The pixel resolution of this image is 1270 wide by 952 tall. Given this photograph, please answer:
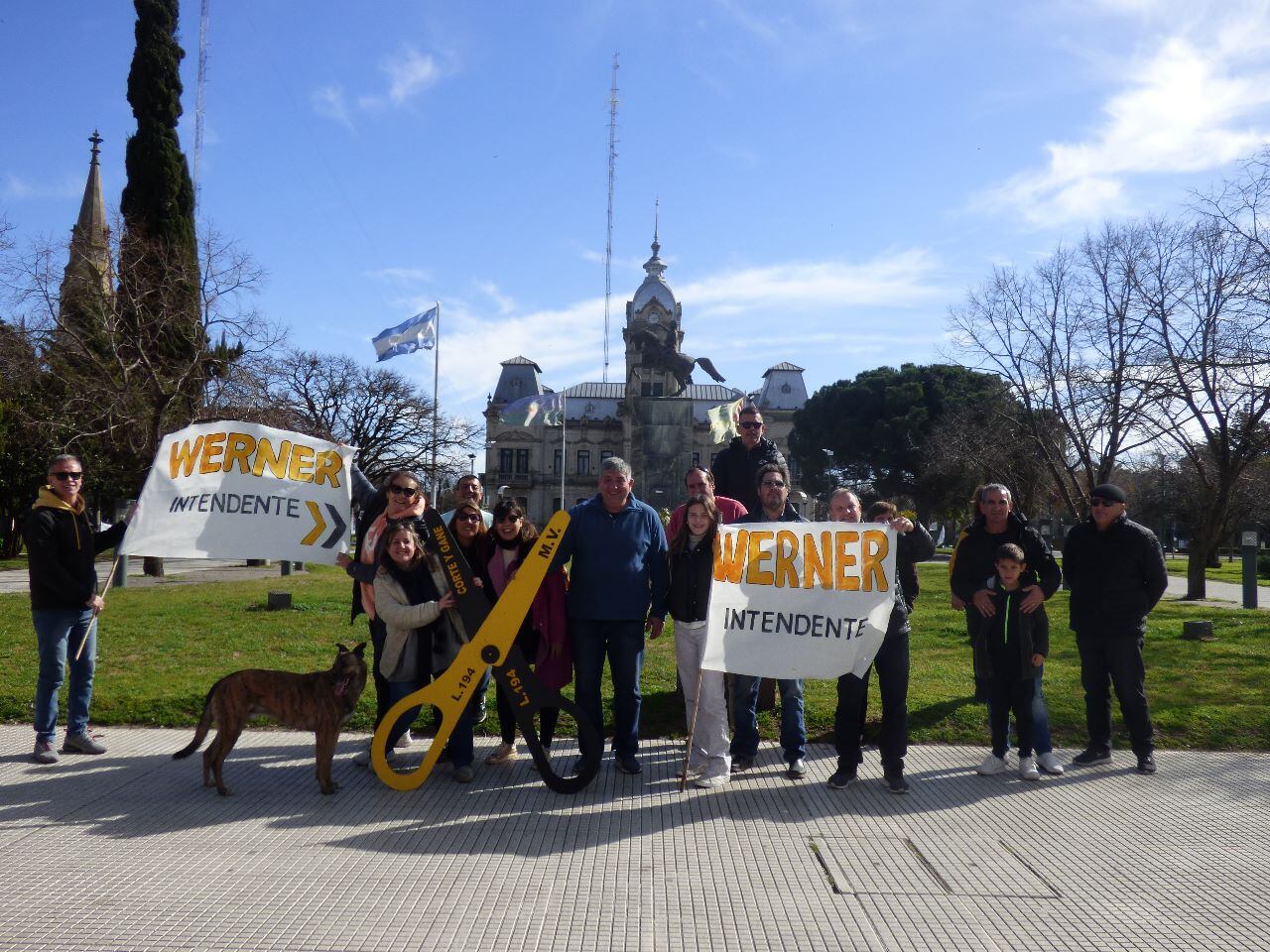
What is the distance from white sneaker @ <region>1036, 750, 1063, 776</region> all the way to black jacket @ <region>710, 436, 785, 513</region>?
2933mm

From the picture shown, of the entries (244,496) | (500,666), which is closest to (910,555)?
(500,666)

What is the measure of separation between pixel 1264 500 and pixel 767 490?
1603 inches

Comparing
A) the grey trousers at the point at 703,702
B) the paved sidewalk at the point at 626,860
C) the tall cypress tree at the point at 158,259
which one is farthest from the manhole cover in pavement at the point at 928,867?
the tall cypress tree at the point at 158,259

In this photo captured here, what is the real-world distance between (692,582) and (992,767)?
242cm

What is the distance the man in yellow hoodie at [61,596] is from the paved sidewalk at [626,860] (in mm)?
222

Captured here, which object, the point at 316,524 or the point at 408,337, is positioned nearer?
the point at 316,524

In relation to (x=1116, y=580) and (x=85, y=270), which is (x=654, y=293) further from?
(x=1116, y=580)

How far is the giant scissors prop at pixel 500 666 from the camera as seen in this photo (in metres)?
5.71

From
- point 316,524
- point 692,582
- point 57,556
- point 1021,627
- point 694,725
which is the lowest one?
point 694,725

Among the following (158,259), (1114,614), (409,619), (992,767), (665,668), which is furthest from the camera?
(158,259)

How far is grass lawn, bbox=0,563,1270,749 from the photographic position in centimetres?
739

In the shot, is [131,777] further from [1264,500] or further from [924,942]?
[1264,500]

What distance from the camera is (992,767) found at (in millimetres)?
6344

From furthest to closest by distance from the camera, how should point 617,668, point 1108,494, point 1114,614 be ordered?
point 1108,494
point 1114,614
point 617,668
